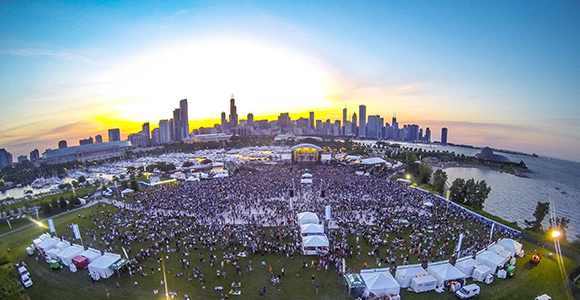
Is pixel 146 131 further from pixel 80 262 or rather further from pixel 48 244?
pixel 80 262

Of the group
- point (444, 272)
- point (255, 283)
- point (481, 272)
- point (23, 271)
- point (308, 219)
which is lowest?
point (23, 271)

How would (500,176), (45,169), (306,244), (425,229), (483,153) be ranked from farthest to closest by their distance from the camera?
(483,153) < (45,169) < (500,176) < (425,229) < (306,244)

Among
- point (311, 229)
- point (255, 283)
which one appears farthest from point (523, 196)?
point (255, 283)

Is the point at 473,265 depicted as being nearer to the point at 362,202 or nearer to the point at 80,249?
the point at 362,202

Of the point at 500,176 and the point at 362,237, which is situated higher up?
the point at 362,237

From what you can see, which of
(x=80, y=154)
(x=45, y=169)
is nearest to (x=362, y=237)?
(x=45, y=169)

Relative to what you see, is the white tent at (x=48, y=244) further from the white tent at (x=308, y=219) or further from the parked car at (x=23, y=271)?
the white tent at (x=308, y=219)

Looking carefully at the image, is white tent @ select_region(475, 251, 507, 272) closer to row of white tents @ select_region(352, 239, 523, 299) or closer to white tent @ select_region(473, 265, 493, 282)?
row of white tents @ select_region(352, 239, 523, 299)
